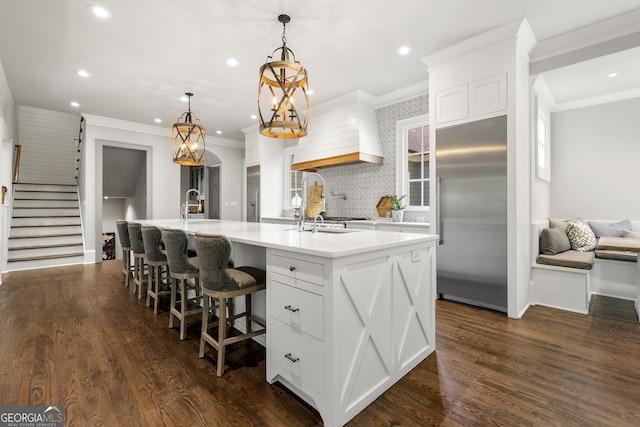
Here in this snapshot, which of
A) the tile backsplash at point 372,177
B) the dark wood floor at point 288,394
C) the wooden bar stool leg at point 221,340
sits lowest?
the dark wood floor at point 288,394

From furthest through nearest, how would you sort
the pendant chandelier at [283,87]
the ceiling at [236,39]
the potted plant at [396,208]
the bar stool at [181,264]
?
the potted plant at [396,208], the ceiling at [236,39], the bar stool at [181,264], the pendant chandelier at [283,87]

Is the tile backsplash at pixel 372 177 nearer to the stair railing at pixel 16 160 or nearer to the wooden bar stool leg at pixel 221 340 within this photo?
the wooden bar stool leg at pixel 221 340

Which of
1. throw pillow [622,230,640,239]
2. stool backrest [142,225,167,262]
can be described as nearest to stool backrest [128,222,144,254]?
stool backrest [142,225,167,262]

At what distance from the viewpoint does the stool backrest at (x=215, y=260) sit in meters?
1.97

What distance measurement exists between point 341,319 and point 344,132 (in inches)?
156

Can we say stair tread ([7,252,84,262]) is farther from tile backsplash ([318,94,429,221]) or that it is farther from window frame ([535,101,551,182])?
window frame ([535,101,551,182])

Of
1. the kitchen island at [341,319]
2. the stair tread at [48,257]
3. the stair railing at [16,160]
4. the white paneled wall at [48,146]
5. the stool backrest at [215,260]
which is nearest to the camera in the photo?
the kitchen island at [341,319]

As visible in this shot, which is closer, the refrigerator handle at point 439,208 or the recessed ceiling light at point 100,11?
the recessed ceiling light at point 100,11

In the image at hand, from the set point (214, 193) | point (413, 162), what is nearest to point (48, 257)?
point (214, 193)

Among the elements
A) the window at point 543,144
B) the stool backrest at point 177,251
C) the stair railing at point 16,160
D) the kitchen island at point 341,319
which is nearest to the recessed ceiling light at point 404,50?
the window at point 543,144

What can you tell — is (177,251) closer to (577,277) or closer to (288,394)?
(288,394)

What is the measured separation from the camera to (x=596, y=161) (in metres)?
4.24

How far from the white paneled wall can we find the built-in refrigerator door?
451 cm

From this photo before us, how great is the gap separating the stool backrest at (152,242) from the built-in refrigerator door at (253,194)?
353cm
